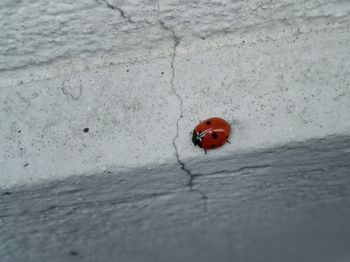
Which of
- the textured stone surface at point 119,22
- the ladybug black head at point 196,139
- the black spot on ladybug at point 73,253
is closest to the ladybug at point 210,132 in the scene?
the ladybug black head at point 196,139

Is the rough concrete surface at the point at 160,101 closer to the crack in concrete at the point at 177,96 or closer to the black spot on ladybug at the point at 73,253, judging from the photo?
the crack in concrete at the point at 177,96

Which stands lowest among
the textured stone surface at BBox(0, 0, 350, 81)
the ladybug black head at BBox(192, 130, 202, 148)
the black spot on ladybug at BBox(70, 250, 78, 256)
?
the black spot on ladybug at BBox(70, 250, 78, 256)

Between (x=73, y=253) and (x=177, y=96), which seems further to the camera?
(x=73, y=253)

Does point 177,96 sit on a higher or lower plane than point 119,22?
lower

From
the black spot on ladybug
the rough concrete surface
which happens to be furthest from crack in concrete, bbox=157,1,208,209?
the black spot on ladybug

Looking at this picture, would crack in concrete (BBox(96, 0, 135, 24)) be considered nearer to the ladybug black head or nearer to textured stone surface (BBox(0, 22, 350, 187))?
textured stone surface (BBox(0, 22, 350, 187))

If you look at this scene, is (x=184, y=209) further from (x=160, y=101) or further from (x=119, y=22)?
(x=119, y=22)

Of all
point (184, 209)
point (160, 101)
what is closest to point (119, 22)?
point (160, 101)

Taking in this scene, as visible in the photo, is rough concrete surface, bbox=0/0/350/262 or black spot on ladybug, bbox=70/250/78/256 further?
black spot on ladybug, bbox=70/250/78/256
